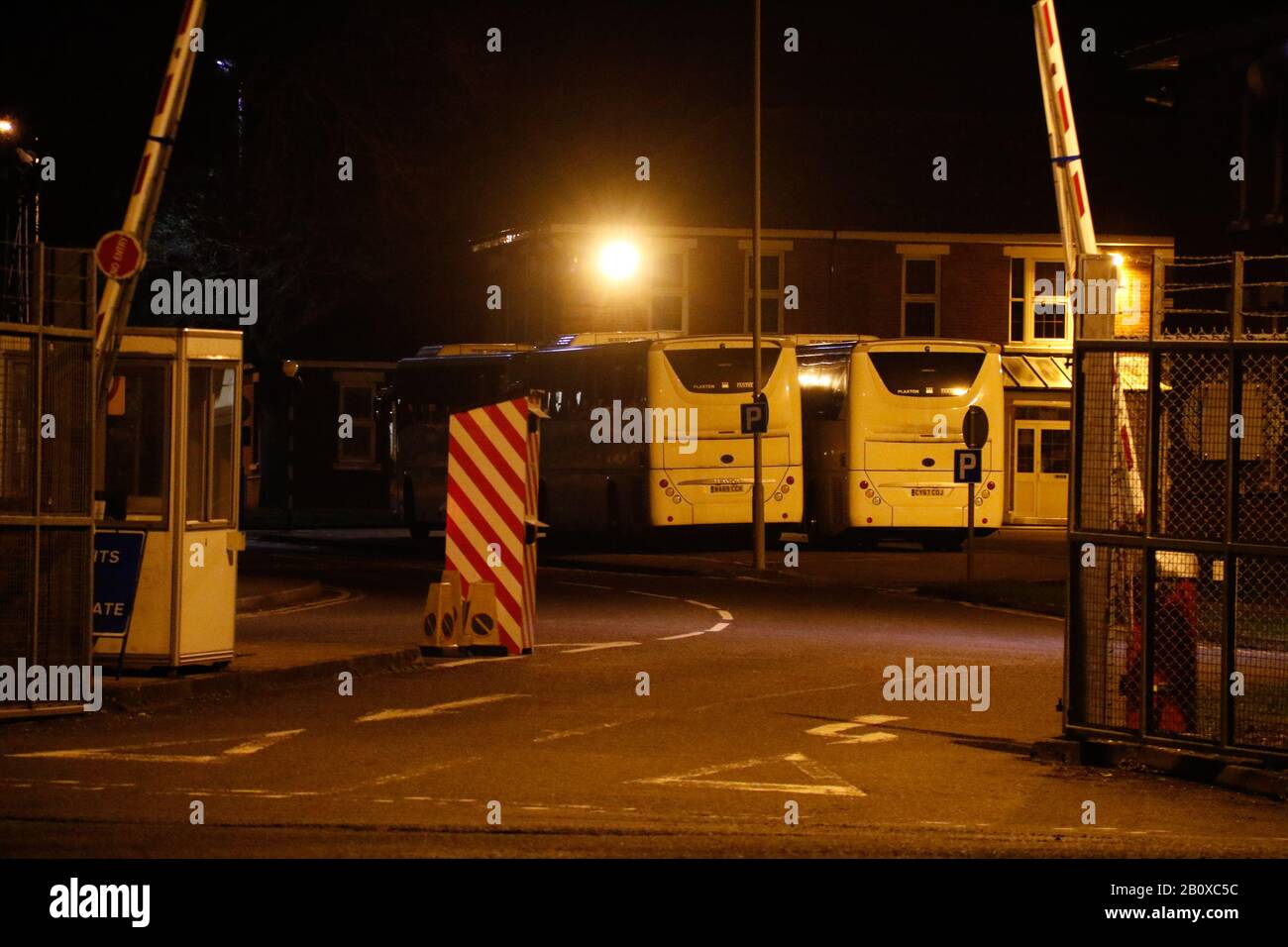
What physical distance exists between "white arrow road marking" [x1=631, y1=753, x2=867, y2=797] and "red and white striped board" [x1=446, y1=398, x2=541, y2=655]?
21.3 ft

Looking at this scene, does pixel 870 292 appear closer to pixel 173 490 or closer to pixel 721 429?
pixel 721 429

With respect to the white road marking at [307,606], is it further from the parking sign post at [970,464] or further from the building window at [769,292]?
the building window at [769,292]

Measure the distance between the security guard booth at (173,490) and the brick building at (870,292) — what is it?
3515cm

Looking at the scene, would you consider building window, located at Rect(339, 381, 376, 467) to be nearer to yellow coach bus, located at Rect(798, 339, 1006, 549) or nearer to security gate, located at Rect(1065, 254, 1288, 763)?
yellow coach bus, located at Rect(798, 339, 1006, 549)

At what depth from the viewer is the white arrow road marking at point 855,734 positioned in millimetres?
13195

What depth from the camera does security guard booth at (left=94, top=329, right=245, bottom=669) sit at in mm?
15500

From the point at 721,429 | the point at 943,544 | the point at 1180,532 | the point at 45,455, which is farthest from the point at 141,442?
the point at 943,544

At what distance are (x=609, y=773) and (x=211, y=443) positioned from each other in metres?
5.69

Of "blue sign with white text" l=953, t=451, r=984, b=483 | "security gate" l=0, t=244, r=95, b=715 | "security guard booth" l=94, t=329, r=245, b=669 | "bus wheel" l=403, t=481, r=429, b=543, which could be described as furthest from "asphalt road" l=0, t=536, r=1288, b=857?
"bus wheel" l=403, t=481, r=429, b=543

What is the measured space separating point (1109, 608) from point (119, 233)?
7.38 m

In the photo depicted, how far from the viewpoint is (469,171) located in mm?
53938
